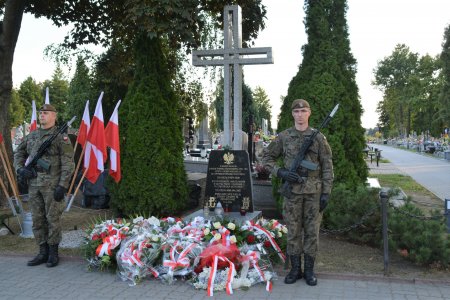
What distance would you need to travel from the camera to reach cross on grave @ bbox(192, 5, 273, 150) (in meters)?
8.25

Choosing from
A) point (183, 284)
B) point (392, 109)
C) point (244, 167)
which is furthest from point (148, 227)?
point (392, 109)

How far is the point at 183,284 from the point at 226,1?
8837 millimetres

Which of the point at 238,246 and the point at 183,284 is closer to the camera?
the point at 183,284

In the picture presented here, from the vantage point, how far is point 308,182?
5.12m

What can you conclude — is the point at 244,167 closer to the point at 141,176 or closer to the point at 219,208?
the point at 219,208

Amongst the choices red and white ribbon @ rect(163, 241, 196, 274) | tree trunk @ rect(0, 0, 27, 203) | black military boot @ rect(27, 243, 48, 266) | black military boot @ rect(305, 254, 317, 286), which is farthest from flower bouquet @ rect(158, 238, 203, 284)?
tree trunk @ rect(0, 0, 27, 203)

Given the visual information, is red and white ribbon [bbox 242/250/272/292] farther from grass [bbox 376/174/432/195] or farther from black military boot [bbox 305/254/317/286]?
grass [bbox 376/174/432/195]

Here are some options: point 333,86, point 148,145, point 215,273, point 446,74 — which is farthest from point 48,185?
point 446,74

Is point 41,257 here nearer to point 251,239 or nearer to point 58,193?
point 58,193

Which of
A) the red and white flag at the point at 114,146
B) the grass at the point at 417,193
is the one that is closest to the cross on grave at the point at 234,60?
the red and white flag at the point at 114,146

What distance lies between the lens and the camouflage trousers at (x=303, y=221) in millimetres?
5172

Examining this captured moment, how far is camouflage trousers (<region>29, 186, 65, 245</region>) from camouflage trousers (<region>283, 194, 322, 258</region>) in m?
3.02

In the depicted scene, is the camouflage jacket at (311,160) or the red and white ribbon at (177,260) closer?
the camouflage jacket at (311,160)

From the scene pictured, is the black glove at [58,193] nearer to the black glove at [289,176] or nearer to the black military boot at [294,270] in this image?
the black glove at [289,176]
